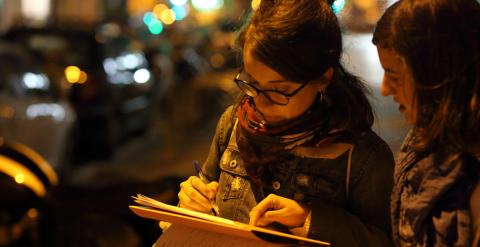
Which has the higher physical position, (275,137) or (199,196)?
(275,137)

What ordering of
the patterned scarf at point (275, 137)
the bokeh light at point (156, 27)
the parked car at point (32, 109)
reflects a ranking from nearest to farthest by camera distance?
the patterned scarf at point (275, 137)
the parked car at point (32, 109)
the bokeh light at point (156, 27)

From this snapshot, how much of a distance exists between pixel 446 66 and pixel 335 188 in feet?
1.51

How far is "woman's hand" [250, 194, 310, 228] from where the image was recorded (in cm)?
207

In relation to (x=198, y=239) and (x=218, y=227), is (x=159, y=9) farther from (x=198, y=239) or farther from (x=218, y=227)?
(x=218, y=227)

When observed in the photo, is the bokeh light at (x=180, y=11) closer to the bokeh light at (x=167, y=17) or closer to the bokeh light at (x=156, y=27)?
the bokeh light at (x=167, y=17)

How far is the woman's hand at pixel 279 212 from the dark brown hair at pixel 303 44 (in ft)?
0.83

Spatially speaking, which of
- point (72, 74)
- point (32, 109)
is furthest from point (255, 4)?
point (72, 74)

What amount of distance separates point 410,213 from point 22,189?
12.7ft

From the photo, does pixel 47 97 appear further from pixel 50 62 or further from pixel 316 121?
pixel 316 121

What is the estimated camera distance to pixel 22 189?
5324 millimetres

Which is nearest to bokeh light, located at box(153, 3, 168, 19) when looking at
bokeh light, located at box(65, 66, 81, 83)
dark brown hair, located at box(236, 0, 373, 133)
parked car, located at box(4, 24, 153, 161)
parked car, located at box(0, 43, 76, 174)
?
parked car, located at box(4, 24, 153, 161)

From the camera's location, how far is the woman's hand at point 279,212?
207 centimetres

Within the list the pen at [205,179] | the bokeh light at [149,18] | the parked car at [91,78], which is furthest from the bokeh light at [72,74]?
Result: the bokeh light at [149,18]

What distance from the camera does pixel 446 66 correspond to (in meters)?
1.85
